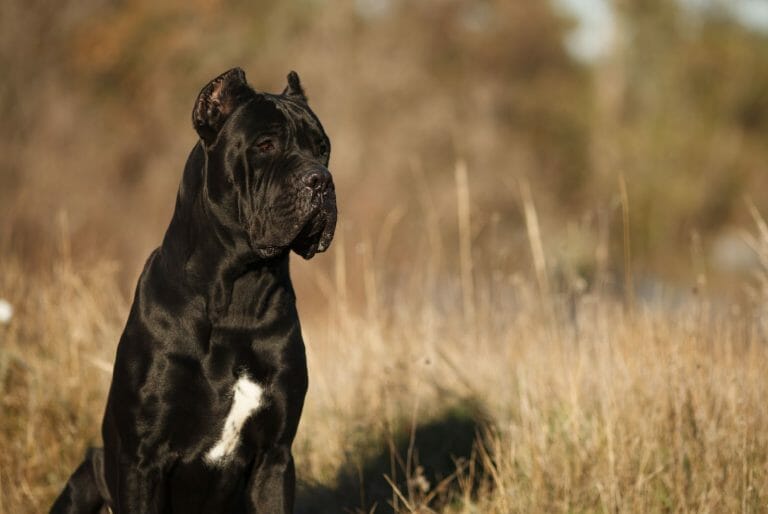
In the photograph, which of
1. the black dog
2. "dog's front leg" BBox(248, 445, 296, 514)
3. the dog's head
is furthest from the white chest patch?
the dog's head

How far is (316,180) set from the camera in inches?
127

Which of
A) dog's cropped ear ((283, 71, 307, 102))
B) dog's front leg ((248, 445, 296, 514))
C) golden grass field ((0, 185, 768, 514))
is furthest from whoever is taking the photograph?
golden grass field ((0, 185, 768, 514))

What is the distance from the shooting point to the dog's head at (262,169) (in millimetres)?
3211

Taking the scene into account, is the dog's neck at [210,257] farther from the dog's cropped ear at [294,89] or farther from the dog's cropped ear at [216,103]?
the dog's cropped ear at [294,89]

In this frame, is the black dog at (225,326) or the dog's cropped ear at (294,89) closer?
the black dog at (225,326)

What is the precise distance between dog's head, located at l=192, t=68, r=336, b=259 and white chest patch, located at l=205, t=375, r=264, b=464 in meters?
0.42

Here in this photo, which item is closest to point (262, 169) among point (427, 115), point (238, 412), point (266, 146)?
point (266, 146)

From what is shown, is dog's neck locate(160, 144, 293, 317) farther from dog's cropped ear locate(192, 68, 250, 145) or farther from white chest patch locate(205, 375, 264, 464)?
white chest patch locate(205, 375, 264, 464)

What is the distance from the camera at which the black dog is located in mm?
3215

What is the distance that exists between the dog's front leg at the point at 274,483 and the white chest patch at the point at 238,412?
0.17 metres

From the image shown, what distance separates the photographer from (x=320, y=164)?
131 inches

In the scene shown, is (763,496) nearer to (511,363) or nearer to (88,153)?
(511,363)

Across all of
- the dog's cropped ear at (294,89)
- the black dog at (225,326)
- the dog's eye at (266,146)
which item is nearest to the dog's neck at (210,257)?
the black dog at (225,326)

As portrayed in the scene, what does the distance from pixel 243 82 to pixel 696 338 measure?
89.6 inches
